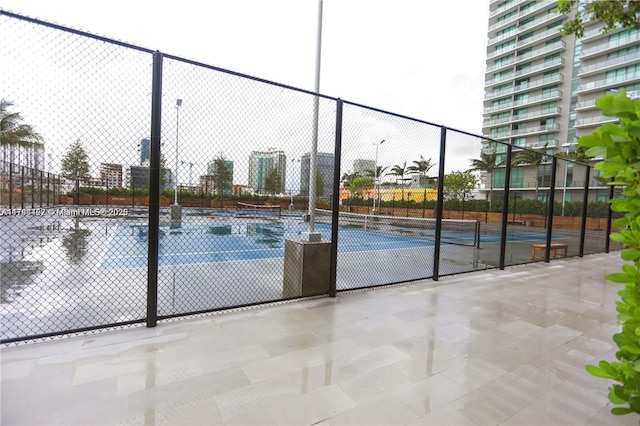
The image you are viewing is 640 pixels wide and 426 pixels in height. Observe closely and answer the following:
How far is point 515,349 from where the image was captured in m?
3.20

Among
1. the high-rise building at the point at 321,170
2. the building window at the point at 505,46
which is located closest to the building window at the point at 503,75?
the building window at the point at 505,46

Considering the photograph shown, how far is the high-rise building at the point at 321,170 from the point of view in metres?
4.74

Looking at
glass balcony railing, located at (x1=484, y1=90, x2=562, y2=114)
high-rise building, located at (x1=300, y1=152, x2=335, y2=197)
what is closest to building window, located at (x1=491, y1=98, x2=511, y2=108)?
glass balcony railing, located at (x1=484, y1=90, x2=562, y2=114)

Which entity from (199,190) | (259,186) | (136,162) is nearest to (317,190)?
(259,186)

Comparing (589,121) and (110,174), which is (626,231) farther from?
(589,121)

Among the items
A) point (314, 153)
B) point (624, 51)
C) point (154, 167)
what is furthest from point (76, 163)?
point (624, 51)

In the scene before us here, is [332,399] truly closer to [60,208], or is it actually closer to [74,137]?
[74,137]

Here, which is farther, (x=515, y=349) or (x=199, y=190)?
(x=199, y=190)

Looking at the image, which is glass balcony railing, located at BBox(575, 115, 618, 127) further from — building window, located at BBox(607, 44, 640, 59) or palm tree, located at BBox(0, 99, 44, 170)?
palm tree, located at BBox(0, 99, 44, 170)

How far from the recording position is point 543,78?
52656 millimetres

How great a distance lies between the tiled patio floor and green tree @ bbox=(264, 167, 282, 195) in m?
1.54

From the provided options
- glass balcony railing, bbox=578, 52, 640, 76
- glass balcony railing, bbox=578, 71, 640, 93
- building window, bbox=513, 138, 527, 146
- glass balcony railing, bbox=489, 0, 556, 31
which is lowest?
building window, bbox=513, 138, 527, 146

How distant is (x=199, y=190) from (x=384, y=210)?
10175 millimetres

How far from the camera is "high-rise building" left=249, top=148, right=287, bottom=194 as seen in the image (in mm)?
4145
